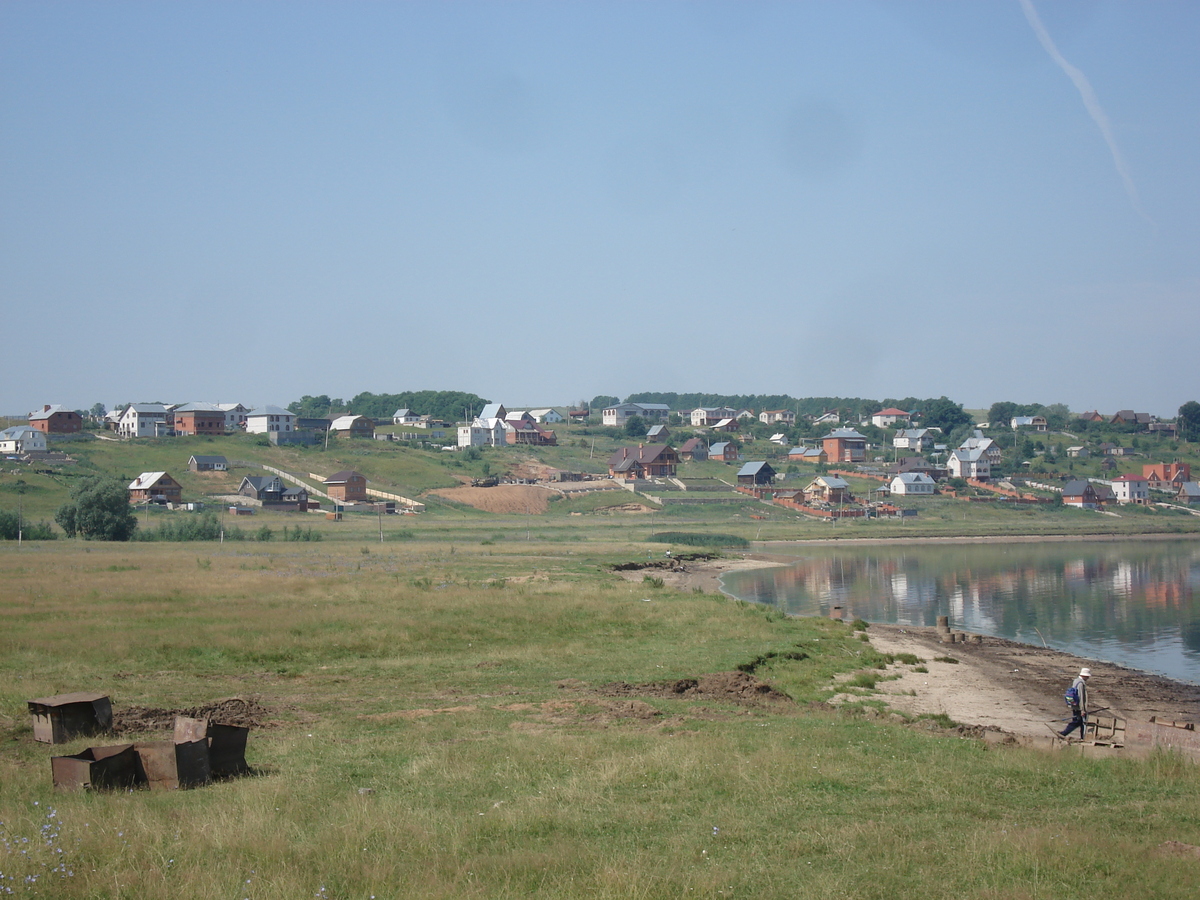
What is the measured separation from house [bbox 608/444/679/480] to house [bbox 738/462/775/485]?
10.1 m

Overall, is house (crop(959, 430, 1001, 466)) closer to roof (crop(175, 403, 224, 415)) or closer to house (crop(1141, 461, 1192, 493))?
house (crop(1141, 461, 1192, 493))

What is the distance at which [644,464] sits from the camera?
447ft

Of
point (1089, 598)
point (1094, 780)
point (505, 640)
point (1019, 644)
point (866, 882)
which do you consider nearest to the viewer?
point (866, 882)

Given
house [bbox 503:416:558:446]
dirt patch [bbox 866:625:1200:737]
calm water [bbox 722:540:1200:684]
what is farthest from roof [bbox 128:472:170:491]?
dirt patch [bbox 866:625:1200:737]

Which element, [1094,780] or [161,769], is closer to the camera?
[161,769]

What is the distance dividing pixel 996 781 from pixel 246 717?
1162cm

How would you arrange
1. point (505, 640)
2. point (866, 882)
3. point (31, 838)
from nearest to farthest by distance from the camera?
point (866, 882), point (31, 838), point (505, 640)

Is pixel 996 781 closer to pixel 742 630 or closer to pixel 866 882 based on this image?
pixel 866 882

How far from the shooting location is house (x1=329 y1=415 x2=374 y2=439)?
505 ft

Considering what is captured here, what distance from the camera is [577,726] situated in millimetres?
15633

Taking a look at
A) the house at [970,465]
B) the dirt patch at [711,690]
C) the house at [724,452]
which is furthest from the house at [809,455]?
the dirt patch at [711,690]

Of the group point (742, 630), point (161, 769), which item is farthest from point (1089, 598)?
point (161, 769)

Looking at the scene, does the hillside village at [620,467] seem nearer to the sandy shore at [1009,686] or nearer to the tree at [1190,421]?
the tree at [1190,421]

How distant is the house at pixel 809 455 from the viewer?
522ft
